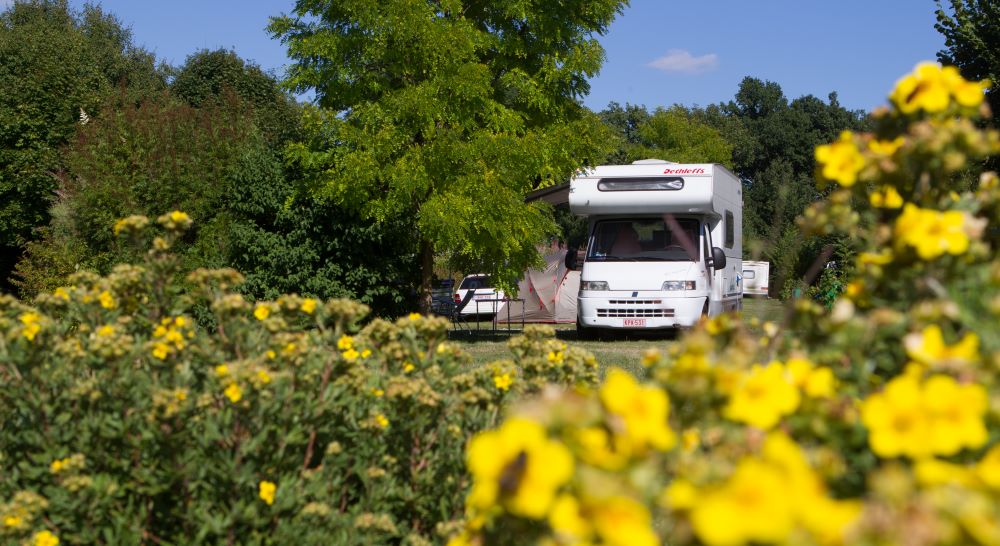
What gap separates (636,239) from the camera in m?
15.4

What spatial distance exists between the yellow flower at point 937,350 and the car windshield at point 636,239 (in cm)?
1363

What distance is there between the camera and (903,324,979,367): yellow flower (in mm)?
1458

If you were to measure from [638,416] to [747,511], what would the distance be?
0.26m

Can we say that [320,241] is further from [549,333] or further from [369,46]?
[549,333]

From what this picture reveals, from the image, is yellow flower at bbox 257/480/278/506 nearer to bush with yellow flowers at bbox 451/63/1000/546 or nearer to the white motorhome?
bush with yellow flowers at bbox 451/63/1000/546

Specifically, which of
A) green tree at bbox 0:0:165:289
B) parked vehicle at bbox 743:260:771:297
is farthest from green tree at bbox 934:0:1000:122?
green tree at bbox 0:0:165:289

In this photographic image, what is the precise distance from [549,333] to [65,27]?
39.9 metres

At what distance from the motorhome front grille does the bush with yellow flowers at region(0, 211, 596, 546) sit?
11.6m

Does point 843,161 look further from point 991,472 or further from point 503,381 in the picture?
point 503,381

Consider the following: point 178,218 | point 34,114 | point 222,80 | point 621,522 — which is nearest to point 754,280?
point 178,218

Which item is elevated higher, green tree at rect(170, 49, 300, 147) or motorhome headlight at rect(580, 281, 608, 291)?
green tree at rect(170, 49, 300, 147)

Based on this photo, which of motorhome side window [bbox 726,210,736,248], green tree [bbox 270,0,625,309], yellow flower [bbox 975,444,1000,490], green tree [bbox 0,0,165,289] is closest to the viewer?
yellow flower [bbox 975,444,1000,490]

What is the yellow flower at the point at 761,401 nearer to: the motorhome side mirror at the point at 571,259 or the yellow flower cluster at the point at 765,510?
the yellow flower cluster at the point at 765,510

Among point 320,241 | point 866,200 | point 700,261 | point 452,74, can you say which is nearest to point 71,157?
point 320,241
